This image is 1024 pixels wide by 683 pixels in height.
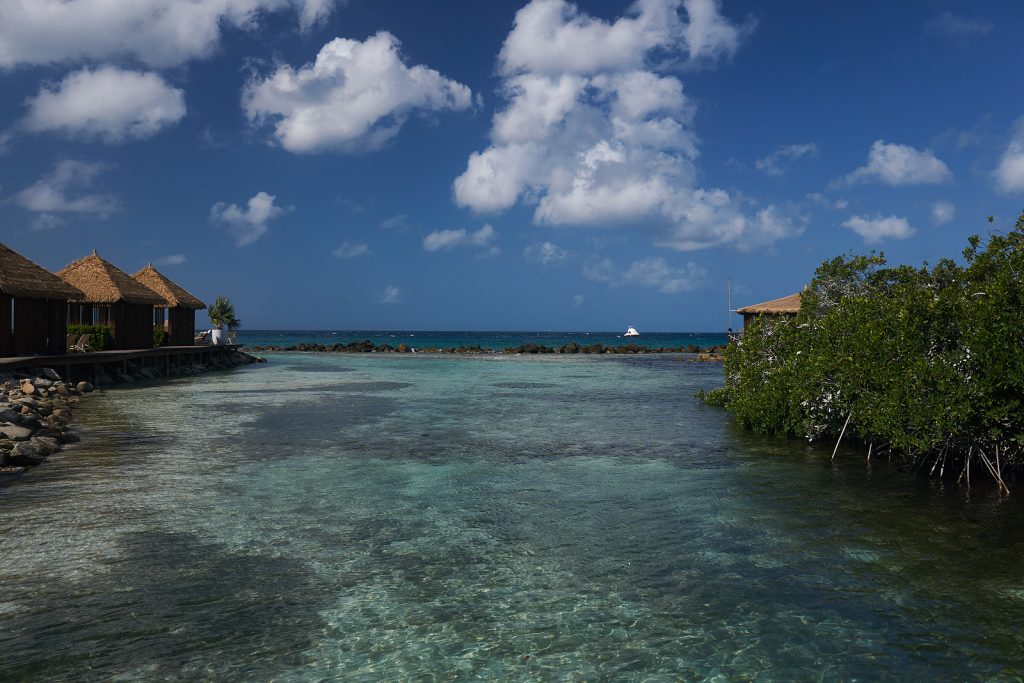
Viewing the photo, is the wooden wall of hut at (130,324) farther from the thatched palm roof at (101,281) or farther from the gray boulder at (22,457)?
the gray boulder at (22,457)

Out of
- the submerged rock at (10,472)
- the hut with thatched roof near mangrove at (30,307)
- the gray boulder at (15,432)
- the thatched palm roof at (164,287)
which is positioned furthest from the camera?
the thatched palm roof at (164,287)

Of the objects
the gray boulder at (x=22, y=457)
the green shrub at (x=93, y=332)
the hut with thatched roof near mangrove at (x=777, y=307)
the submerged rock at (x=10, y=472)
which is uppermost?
the hut with thatched roof near mangrove at (x=777, y=307)

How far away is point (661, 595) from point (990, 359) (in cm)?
677

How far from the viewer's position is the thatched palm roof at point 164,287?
119 feet

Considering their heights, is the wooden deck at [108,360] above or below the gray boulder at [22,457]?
above

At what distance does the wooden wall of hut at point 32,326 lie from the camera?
22.9m

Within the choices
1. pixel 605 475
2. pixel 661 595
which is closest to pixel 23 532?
pixel 661 595

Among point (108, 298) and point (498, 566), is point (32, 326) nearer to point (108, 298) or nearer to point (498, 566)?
point (108, 298)

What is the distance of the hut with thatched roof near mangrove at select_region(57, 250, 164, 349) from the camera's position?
98.0 feet

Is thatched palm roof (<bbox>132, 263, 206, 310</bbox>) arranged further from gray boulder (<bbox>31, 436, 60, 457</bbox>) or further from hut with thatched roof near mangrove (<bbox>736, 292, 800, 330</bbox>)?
hut with thatched roof near mangrove (<bbox>736, 292, 800, 330</bbox>)

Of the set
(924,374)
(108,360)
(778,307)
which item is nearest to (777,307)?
(778,307)

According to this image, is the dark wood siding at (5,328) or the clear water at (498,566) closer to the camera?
the clear water at (498,566)

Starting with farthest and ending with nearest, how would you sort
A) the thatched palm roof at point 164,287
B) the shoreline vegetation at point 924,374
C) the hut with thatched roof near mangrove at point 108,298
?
the thatched palm roof at point 164,287 < the hut with thatched roof near mangrove at point 108,298 < the shoreline vegetation at point 924,374

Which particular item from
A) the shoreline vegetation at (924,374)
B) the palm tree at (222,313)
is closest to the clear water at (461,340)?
the palm tree at (222,313)
